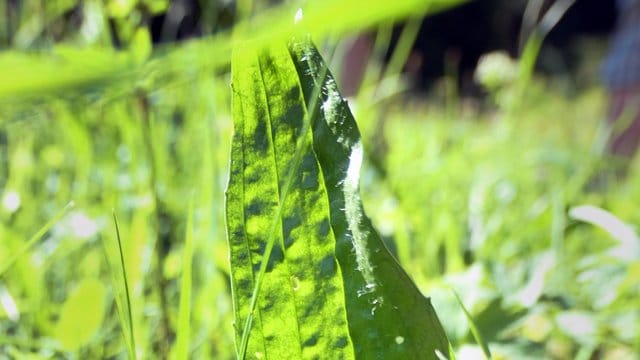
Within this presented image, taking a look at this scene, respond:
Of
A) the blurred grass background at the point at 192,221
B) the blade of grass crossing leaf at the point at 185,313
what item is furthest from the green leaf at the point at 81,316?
the blade of grass crossing leaf at the point at 185,313

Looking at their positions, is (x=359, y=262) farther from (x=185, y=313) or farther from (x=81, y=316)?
(x=81, y=316)

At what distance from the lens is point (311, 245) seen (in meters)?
0.30

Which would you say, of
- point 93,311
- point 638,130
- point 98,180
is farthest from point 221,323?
point 638,130

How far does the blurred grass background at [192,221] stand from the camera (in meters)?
0.36

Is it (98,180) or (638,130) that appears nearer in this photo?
(98,180)

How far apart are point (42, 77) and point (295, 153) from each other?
0.66 ft

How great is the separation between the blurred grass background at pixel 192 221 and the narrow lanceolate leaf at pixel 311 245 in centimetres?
3

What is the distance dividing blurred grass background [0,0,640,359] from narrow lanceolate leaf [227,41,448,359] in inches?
1.2

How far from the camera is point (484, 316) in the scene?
0.47 metres

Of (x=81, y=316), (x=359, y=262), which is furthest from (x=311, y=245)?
(x=81, y=316)

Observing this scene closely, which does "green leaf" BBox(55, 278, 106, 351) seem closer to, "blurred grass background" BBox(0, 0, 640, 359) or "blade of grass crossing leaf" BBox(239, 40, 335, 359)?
"blurred grass background" BBox(0, 0, 640, 359)

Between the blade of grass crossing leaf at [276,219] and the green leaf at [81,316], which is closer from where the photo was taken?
the blade of grass crossing leaf at [276,219]

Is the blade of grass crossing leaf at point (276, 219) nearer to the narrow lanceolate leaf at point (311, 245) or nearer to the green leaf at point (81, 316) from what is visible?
the narrow lanceolate leaf at point (311, 245)

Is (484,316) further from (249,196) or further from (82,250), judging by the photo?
(82,250)
